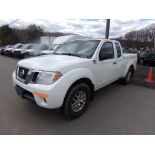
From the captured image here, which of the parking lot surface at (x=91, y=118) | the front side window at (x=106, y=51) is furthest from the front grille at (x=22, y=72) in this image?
the front side window at (x=106, y=51)

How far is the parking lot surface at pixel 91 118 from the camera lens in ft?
9.43

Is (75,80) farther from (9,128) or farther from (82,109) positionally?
(9,128)

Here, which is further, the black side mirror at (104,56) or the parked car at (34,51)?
the parked car at (34,51)

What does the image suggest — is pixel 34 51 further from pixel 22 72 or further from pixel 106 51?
pixel 22 72

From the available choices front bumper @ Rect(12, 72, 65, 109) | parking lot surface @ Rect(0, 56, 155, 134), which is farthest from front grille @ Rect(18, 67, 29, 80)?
parking lot surface @ Rect(0, 56, 155, 134)

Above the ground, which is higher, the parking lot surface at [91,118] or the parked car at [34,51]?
the parked car at [34,51]

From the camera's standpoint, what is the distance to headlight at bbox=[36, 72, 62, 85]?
2.71 meters

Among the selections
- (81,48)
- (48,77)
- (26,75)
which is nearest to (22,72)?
(26,75)

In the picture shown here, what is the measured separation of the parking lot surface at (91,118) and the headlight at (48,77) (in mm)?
970

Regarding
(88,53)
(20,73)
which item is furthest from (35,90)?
(88,53)

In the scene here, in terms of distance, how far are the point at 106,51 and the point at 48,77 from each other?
2.06m

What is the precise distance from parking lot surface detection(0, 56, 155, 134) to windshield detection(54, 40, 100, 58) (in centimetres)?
147

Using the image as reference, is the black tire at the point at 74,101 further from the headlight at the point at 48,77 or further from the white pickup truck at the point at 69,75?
the headlight at the point at 48,77

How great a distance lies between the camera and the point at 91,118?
3344 mm
